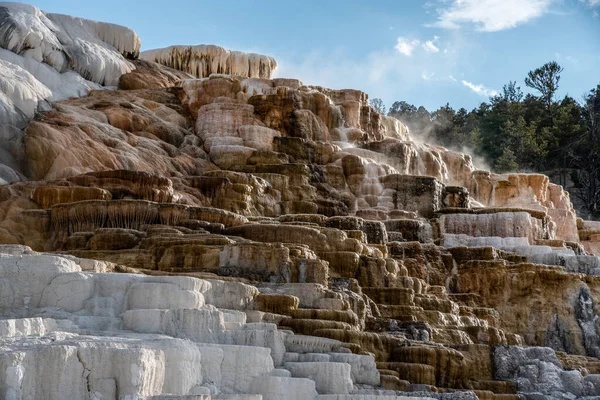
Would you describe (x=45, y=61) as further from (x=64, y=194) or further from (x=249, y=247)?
(x=249, y=247)

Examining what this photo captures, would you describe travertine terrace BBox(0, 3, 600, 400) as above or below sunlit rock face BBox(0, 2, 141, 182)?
below

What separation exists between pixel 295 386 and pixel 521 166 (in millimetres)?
41642

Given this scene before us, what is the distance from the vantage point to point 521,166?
52875 mm

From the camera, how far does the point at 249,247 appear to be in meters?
19.2

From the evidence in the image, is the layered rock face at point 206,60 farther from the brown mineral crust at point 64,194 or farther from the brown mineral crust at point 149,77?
the brown mineral crust at point 64,194

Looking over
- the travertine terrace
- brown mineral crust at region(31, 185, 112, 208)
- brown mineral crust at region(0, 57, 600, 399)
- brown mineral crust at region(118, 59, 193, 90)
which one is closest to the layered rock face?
the travertine terrace

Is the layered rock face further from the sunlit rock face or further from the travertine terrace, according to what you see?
the sunlit rock face

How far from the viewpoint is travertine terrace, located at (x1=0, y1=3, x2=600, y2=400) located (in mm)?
12781

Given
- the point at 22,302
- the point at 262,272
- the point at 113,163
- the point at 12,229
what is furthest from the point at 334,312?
the point at 113,163

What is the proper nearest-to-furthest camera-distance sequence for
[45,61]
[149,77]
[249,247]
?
[249,247] < [45,61] < [149,77]

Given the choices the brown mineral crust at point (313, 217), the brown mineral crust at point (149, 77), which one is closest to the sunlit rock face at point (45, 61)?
the brown mineral crust at point (149, 77)

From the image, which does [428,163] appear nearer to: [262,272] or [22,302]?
[262,272]

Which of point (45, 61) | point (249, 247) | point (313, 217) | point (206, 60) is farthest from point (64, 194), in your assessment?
point (206, 60)

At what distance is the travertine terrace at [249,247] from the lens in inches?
503
